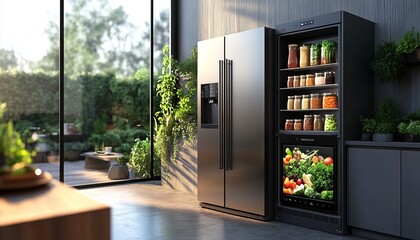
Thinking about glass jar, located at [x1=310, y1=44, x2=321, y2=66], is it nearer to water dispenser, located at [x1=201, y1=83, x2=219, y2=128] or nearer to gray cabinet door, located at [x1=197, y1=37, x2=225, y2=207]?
gray cabinet door, located at [x1=197, y1=37, x2=225, y2=207]

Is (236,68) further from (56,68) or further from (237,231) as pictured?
(56,68)

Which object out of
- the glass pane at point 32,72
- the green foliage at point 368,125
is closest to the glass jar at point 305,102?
the green foliage at point 368,125

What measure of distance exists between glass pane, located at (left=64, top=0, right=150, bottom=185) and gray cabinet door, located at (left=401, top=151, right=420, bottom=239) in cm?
444

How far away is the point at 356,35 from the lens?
3832mm

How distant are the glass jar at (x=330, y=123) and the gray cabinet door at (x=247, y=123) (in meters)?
0.65

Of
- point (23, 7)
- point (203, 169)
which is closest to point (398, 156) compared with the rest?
point (203, 169)

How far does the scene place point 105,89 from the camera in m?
6.43

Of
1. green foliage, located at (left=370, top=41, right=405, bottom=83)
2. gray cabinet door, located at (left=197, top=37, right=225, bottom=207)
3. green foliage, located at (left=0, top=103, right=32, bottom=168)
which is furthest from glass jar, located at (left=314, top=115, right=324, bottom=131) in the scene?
green foliage, located at (left=0, top=103, right=32, bottom=168)

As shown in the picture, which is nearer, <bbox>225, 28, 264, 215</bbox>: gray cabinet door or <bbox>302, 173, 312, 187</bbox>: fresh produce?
<bbox>302, 173, 312, 187</bbox>: fresh produce

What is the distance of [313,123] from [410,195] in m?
1.15

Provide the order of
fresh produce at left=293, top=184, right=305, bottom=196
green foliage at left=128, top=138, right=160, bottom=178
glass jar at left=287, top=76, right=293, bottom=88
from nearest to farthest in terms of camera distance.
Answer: fresh produce at left=293, top=184, right=305, bottom=196, glass jar at left=287, top=76, right=293, bottom=88, green foliage at left=128, top=138, right=160, bottom=178

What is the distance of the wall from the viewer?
3.78 meters

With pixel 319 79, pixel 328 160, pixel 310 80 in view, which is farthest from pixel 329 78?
pixel 328 160

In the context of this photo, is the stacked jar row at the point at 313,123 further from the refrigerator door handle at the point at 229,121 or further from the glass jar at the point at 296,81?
the refrigerator door handle at the point at 229,121
